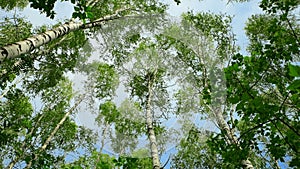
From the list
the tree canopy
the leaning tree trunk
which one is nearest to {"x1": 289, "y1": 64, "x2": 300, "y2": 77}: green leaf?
the leaning tree trunk

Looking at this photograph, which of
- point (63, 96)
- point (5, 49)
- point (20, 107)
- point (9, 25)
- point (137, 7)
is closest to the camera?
point (5, 49)

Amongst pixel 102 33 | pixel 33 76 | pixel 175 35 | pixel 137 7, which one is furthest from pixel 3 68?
pixel 175 35

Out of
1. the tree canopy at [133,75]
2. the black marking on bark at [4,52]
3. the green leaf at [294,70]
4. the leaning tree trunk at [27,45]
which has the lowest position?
the green leaf at [294,70]

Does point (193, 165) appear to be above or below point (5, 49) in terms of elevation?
above

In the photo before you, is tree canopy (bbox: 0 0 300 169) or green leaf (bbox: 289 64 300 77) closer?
green leaf (bbox: 289 64 300 77)

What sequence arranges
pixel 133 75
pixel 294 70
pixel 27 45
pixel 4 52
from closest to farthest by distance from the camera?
pixel 294 70
pixel 4 52
pixel 27 45
pixel 133 75

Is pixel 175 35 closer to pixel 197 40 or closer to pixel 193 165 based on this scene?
pixel 197 40

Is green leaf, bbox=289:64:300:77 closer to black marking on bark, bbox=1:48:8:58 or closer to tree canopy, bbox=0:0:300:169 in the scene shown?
black marking on bark, bbox=1:48:8:58

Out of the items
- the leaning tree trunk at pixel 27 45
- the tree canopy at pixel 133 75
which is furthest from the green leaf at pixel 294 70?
the tree canopy at pixel 133 75

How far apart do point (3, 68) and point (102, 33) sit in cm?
441

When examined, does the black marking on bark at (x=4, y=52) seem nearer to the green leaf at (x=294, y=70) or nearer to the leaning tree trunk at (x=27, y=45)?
the leaning tree trunk at (x=27, y=45)

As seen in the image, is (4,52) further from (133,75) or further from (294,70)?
(133,75)

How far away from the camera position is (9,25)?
1023 cm

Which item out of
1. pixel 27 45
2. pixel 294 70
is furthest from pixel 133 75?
pixel 294 70
